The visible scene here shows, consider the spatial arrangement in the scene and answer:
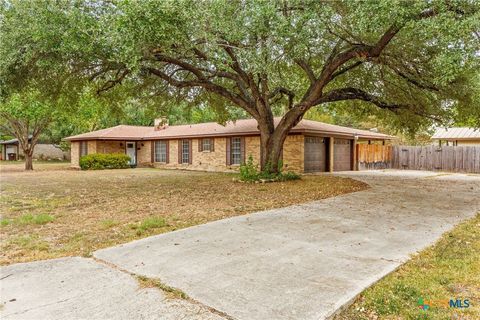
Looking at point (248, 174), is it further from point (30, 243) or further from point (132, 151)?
point (132, 151)

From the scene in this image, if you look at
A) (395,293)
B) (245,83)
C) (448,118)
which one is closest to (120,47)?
(245,83)

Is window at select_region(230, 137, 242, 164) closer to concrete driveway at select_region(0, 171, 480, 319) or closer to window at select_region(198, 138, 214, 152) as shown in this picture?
window at select_region(198, 138, 214, 152)

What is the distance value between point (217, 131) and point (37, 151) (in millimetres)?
27233

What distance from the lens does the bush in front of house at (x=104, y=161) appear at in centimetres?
2222

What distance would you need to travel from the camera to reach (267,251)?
15.4 feet

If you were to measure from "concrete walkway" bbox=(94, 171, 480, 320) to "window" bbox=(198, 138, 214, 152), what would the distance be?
13646mm

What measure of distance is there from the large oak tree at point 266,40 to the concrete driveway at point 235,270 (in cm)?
369

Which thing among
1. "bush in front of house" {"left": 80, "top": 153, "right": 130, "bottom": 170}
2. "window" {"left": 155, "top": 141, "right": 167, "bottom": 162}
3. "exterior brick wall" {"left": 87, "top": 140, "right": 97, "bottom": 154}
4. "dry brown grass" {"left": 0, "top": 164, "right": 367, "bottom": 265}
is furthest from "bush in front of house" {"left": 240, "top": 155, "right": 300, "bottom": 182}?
"exterior brick wall" {"left": 87, "top": 140, "right": 97, "bottom": 154}

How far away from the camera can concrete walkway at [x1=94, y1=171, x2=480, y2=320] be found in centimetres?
326

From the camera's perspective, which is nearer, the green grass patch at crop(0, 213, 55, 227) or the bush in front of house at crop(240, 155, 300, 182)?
the green grass patch at crop(0, 213, 55, 227)

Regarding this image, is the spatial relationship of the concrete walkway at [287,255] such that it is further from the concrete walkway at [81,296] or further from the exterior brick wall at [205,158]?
the exterior brick wall at [205,158]

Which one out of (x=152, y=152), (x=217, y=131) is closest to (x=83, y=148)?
(x=152, y=152)

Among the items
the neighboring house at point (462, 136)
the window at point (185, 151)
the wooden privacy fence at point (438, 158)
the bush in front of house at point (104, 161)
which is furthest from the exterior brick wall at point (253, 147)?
the neighboring house at point (462, 136)

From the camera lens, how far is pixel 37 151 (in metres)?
38.2
